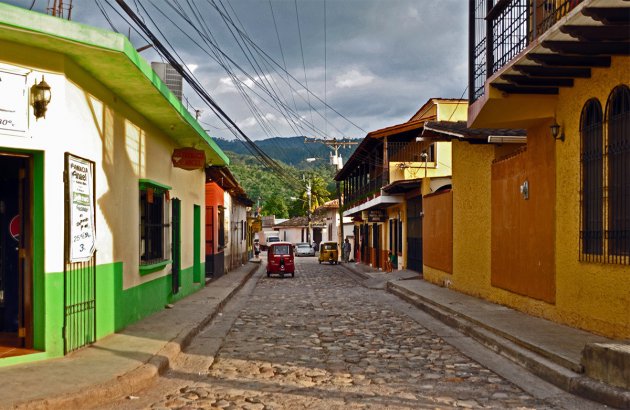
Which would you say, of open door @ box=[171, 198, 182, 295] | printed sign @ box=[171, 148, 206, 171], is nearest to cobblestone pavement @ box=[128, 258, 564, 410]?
open door @ box=[171, 198, 182, 295]

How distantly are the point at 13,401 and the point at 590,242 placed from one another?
308 inches

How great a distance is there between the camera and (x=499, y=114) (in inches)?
465

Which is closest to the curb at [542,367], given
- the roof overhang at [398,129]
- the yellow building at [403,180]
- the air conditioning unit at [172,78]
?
the air conditioning unit at [172,78]

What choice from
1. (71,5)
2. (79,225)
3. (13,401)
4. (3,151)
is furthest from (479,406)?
(71,5)

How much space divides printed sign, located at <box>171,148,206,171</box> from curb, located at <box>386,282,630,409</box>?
20.1 feet

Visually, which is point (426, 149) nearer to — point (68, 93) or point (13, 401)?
point (68, 93)

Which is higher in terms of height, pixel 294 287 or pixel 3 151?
pixel 3 151

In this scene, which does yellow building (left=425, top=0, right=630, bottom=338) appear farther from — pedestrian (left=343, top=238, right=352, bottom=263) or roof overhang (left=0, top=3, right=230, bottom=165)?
pedestrian (left=343, top=238, right=352, bottom=263)

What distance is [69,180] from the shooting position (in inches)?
321

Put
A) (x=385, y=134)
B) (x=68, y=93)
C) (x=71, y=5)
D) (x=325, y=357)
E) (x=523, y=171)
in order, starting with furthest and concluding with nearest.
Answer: (x=385, y=134) < (x=523, y=171) < (x=71, y=5) < (x=325, y=357) < (x=68, y=93)

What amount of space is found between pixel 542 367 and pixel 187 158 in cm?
917

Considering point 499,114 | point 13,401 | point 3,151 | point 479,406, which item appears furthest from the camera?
point 499,114

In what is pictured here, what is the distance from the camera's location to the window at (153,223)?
1215 cm

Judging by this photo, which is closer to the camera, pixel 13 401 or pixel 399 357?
pixel 13 401
